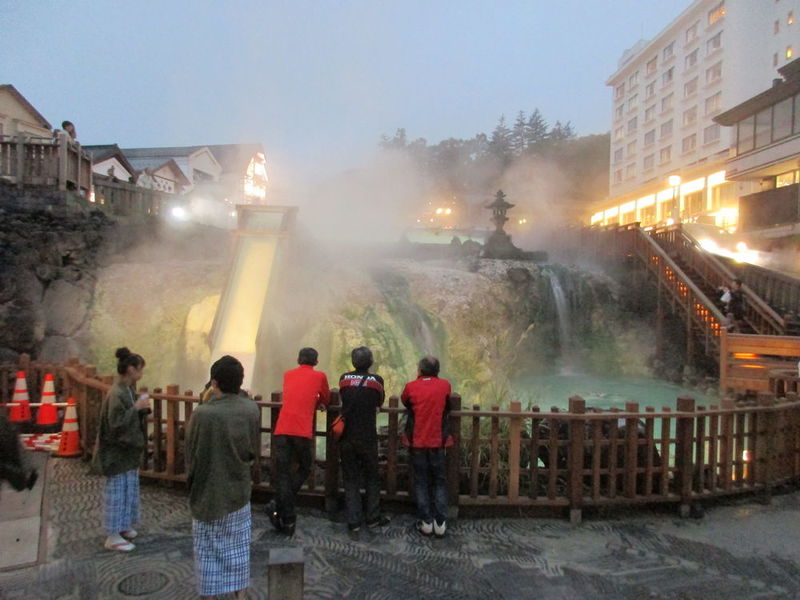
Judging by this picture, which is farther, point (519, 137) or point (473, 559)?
point (519, 137)

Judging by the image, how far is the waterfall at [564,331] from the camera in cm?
1841

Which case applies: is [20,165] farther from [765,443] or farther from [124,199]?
[765,443]

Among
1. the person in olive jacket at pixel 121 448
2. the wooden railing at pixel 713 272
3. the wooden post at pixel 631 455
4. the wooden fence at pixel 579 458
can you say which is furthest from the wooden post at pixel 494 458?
the wooden railing at pixel 713 272

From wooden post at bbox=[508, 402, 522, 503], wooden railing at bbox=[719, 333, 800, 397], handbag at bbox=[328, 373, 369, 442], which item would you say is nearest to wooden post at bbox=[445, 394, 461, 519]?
wooden post at bbox=[508, 402, 522, 503]

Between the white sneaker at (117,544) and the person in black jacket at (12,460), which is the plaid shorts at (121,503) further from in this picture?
the person in black jacket at (12,460)

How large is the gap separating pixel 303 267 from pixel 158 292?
11.1 ft

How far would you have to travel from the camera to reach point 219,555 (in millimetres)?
3270

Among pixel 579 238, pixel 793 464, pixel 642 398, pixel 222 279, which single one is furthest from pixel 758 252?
pixel 222 279

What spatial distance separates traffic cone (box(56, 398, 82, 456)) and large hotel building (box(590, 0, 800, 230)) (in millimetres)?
26835

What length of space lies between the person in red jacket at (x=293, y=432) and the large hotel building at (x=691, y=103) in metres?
25.4

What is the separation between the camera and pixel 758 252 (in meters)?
21.2

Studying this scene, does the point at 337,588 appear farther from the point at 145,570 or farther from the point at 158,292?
the point at 158,292

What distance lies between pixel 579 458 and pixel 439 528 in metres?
1.48

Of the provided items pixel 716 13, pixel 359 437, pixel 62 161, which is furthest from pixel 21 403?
pixel 716 13
